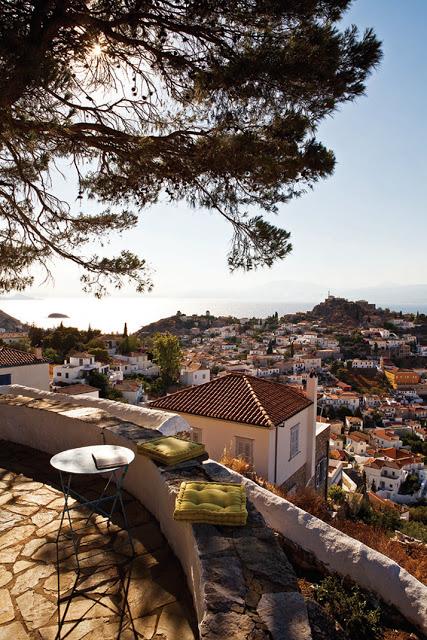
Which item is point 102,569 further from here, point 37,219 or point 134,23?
point 37,219

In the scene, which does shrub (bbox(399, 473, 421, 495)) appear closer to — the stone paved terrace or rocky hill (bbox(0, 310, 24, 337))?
the stone paved terrace

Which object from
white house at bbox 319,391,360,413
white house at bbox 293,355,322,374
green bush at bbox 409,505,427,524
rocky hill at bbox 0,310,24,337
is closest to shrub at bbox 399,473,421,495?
green bush at bbox 409,505,427,524

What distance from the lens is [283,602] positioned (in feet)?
6.32

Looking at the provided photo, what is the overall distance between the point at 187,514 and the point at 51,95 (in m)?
4.52

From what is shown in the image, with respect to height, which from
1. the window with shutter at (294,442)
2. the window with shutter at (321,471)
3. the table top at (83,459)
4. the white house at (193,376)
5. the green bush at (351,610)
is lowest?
the white house at (193,376)

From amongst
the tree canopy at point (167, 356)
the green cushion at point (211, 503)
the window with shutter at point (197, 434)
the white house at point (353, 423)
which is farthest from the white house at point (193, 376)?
the green cushion at point (211, 503)

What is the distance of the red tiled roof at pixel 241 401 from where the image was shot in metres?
11.5

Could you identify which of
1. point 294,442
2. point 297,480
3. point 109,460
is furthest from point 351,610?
point 297,480

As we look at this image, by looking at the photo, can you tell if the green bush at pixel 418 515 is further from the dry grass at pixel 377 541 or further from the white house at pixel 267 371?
the white house at pixel 267 371

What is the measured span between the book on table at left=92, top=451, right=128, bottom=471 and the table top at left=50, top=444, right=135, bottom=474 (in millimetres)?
20

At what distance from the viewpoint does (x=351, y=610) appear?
2953mm

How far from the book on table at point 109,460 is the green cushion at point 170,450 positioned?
Answer: 14.1 inches

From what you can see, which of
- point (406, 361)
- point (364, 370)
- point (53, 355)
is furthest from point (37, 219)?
point (406, 361)

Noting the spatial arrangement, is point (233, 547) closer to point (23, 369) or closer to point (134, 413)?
point (134, 413)
